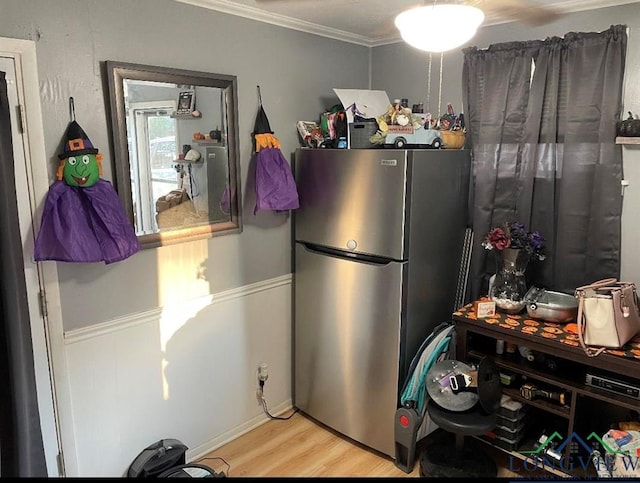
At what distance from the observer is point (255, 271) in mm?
2742

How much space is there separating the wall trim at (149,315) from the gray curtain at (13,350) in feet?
0.67

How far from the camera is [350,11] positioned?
2451 millimetres

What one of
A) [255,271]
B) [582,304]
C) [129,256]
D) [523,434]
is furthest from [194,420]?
[582,304]

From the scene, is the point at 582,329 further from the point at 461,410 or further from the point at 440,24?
the point at 440,24

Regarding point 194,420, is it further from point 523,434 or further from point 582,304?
point 582,304

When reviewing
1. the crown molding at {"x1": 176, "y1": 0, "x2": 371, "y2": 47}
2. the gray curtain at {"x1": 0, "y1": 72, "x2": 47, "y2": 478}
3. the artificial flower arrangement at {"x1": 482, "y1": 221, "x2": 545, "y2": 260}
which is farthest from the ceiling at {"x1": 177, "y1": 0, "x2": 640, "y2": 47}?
the gray curtain at {"x1": 0, "y1": 72, "x2": 47, "y2": 478}

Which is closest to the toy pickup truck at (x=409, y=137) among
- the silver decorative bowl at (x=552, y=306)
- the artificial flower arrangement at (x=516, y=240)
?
the artificial flower arrangement at (x=516, y=240)

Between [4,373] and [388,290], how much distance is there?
5.37 ft

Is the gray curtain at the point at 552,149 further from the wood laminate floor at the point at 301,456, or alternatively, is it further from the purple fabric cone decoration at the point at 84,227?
the purple fabric cone decoration at the point at 84,227

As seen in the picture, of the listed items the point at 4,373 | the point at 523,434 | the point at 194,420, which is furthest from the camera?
the point at 194,420

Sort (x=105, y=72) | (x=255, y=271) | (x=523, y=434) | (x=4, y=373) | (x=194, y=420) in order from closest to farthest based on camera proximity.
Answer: (x=4, y=373) → (x=105, y=72) → (x=523, y=434) → (x=194, y=420) → (x=255, y=271)

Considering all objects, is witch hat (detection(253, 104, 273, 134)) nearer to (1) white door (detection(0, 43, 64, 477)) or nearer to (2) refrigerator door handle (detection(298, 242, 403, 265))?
(2) refrigerator door handle (detection(298, 242, 403, 265))

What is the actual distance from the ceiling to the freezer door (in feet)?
4.00

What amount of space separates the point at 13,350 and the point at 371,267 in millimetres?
1552
